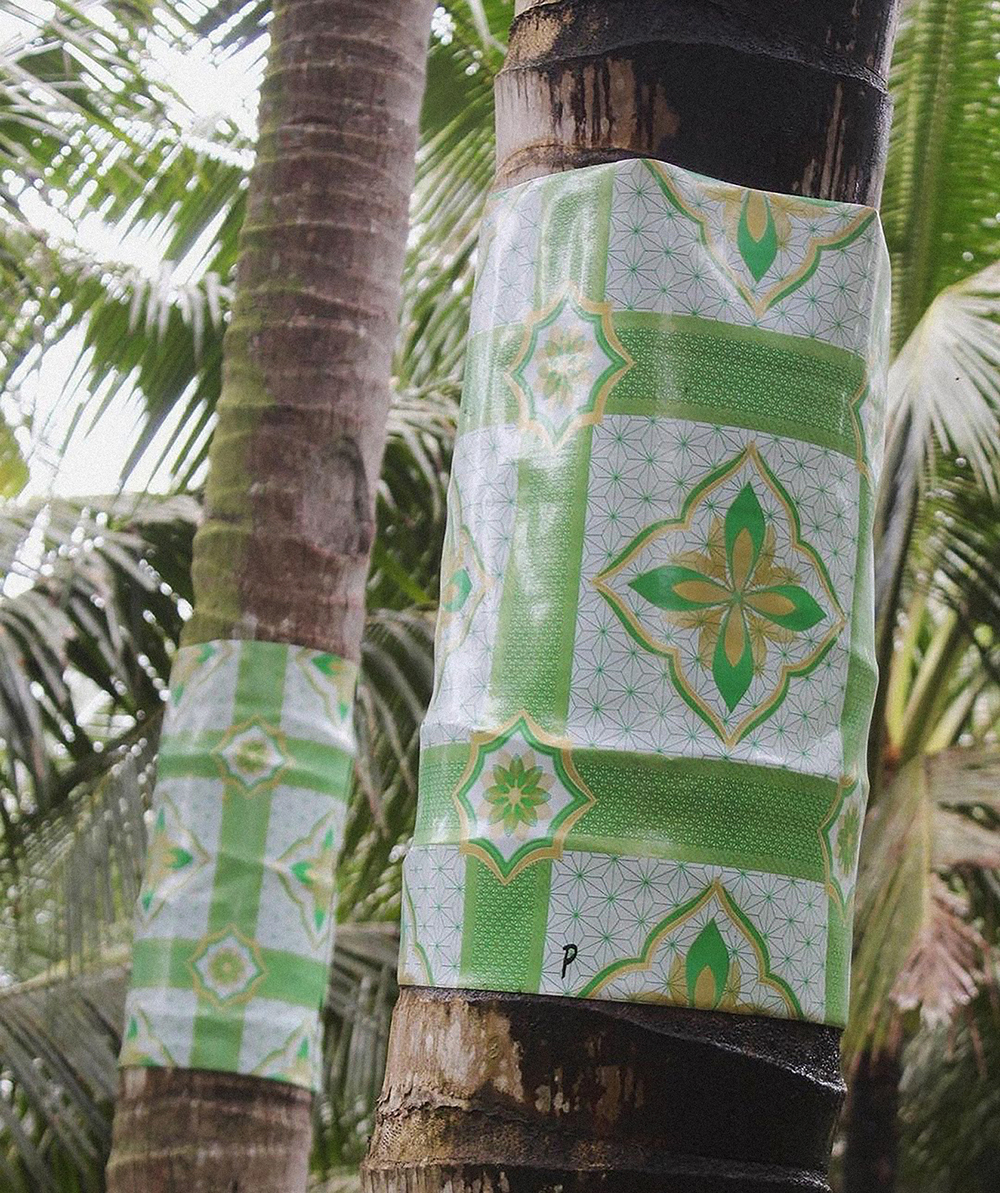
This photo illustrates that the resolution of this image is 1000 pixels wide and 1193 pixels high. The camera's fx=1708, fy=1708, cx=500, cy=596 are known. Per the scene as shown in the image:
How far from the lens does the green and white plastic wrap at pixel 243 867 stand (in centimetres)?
Answer: 248

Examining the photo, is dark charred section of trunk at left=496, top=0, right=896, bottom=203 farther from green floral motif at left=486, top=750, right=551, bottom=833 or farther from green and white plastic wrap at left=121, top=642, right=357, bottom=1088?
green and white plastic wrap at left=121, top=642, right=357, bottom=1088

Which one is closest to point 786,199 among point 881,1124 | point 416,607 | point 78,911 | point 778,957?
point 778,957

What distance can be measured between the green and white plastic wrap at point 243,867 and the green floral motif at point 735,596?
5.11 ft

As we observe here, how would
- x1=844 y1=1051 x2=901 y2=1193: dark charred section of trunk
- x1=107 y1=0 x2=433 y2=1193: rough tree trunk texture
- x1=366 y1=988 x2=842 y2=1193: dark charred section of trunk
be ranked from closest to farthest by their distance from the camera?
x1=366 y1=988 x2=842 y2=1193: dark charred section of trunk, x1=107 y1=0 x2=433 y2=1193: rough tree trunk texture, x1=844 y1=1051 x2=901 y2=1193: dark charred section of trunk

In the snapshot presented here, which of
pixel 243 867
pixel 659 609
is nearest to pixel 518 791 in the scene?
pixel 659 609

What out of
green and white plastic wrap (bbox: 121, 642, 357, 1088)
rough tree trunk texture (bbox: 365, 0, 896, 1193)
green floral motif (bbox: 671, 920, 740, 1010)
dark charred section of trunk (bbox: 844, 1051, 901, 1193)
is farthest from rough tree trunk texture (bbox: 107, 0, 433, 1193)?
dark charred section of trunk (bbox: 844, 1051, 901, 1193)

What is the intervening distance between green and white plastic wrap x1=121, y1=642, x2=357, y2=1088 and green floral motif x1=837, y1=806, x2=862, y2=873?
152 centimetres

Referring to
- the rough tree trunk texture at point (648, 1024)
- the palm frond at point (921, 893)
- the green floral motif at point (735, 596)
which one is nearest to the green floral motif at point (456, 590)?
the green floral motif at point (735, 596)

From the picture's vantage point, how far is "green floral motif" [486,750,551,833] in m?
1.08

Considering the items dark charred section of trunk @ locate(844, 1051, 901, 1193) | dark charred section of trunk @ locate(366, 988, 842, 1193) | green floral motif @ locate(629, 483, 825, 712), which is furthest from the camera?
dark charred section of trunk @ locate(844, 1051, 901, 1193)

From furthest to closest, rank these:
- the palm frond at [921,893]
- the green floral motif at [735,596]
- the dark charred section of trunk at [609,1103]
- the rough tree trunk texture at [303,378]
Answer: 1. the palm frond at [921,893]
2. the rough tree trunk texture at [303,378]
3. the green floral motif at [735,596]
4. the dark charred section of trunk at [609,1103]

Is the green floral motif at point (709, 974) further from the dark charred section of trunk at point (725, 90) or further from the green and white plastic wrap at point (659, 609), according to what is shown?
the dark charred section of trunk at point (725, 90)

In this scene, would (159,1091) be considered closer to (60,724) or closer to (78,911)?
(78,911)

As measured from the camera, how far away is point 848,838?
114cm
